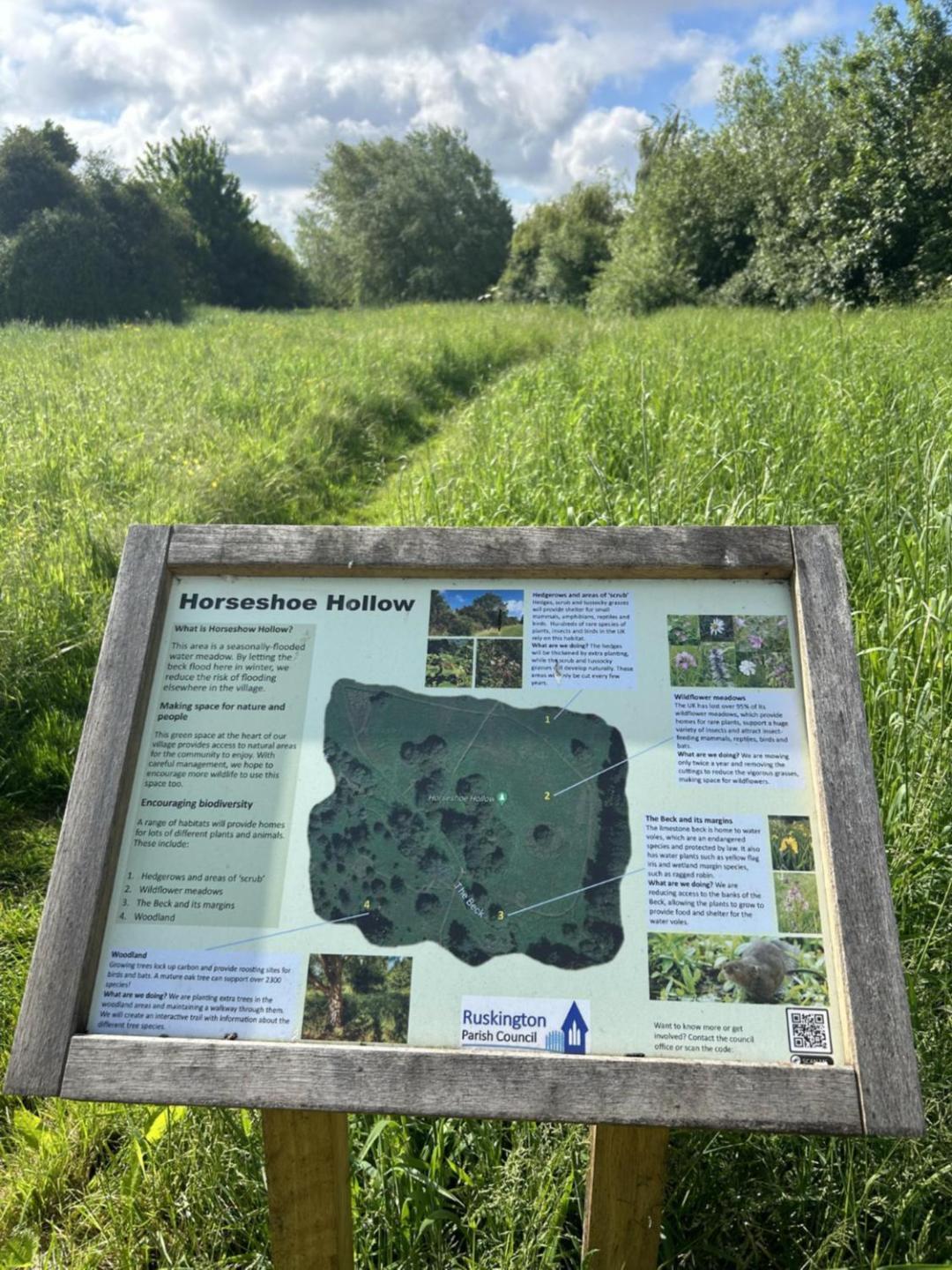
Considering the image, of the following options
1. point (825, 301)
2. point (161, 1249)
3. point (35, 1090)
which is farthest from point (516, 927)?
point (825, 301)

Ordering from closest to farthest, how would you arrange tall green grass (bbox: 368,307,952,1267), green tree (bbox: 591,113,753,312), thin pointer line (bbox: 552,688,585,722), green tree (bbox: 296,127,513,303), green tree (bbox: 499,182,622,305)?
thin pointer line (bbox: 552,688,585,722)
tall green grass (bbox: 368,307,952,1267)
green tree (bbox: 591,113,753,312)
green tree (bbox: 499,182,622,305)
green tree (bbox: 296,127,513,303)

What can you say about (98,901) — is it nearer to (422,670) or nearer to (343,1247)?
(422,670)

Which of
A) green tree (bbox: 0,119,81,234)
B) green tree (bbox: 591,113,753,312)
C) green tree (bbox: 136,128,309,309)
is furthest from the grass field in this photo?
green tree (bbox: 136,128,309,309)

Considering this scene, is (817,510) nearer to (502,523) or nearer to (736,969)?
(502,523)

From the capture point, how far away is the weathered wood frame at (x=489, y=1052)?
1.10m

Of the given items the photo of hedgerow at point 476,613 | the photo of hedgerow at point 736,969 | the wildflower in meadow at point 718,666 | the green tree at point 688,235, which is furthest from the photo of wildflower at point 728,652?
the green tree at point 688,235

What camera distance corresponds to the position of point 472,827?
1.29 metres

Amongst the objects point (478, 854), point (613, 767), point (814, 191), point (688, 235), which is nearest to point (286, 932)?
point (478, 854)

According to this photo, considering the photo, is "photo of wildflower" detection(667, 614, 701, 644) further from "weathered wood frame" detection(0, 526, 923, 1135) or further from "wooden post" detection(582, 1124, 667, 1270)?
"wooden post" detection(582, 1124, 667, 1270)

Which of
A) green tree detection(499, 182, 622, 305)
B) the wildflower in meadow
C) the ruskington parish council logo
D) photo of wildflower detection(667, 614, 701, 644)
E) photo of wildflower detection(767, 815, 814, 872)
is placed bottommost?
the ruskington parish council logo

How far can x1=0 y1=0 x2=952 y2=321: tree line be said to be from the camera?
54.6ft

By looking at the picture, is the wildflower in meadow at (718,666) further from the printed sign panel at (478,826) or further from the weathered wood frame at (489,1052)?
the weathered wood frame at (489,1052)

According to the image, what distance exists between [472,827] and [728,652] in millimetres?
475

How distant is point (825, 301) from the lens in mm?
17234
